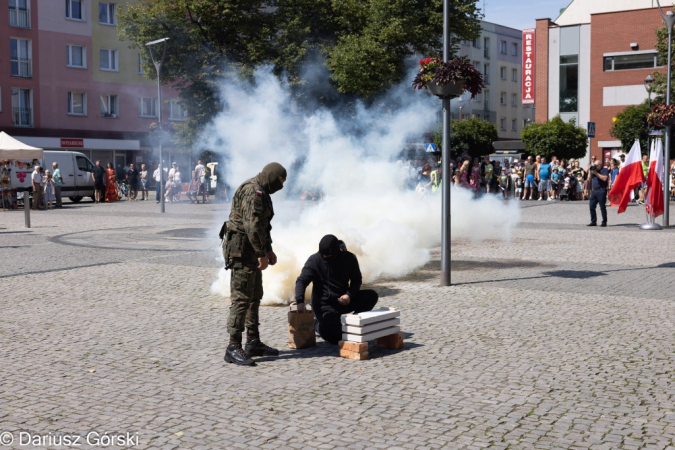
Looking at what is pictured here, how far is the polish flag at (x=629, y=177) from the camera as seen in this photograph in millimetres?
19062

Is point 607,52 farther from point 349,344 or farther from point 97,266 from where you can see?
point 349,344

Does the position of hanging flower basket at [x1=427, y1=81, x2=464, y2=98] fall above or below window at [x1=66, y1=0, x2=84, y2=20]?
below

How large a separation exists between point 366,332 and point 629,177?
1407cm

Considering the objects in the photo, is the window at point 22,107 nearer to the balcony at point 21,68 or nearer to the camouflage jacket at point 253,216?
the balcony at point 21,68

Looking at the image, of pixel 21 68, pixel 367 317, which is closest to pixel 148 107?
pixel 21 68

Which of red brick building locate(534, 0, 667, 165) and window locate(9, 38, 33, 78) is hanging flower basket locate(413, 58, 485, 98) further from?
red brick building locate(534, 0, 667, 165)

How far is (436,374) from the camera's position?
645cm

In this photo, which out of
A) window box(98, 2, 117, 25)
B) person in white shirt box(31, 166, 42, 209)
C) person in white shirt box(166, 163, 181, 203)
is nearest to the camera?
person in white shirt box(31, 166, 42, 209)

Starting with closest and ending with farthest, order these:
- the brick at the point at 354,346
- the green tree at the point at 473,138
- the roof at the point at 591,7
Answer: the brick at the point at 354,346 < the green tree at the point at 473,138 < the roof at the point at 591,7

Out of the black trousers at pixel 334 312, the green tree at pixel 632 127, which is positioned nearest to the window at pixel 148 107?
the green tree at pixel 632 127

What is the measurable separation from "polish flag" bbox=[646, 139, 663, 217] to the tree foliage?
1451 centimetres

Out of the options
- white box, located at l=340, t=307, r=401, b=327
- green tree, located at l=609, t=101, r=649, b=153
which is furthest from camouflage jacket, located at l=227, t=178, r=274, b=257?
green tree, located at l=609, t=101, r=649, b=153

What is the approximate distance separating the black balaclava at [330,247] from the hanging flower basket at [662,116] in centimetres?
1499

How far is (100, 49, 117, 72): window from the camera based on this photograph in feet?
171
